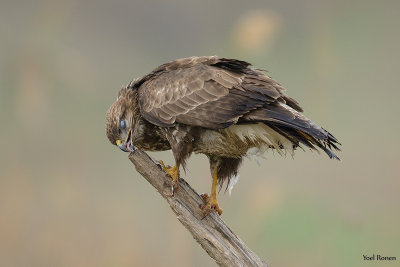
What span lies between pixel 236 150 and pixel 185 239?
4.89ft

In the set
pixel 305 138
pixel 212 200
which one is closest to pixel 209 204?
pixel 212 200

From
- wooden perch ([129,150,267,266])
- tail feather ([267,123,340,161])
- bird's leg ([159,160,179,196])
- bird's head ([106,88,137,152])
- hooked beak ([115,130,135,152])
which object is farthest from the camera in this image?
bird's head ([106,88,137,152])

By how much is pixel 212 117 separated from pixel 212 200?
1.03 meters

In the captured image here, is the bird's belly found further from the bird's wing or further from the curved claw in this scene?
the curved claw

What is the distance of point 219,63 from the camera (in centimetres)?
675

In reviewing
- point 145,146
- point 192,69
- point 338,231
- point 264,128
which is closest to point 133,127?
point 145,146

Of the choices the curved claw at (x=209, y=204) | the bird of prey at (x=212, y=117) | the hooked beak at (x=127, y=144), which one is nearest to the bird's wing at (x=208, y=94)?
the bird of prey at (x=212, y=117)

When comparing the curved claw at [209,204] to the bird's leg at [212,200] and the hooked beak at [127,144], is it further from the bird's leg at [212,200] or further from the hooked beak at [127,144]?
the hooked beak at [127,144]

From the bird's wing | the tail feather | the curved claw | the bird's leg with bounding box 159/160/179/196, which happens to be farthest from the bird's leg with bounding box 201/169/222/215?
the tail feather

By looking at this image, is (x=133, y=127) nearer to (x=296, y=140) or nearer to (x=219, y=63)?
(x=219, y=63)

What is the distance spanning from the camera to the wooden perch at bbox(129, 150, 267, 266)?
619 centimetres

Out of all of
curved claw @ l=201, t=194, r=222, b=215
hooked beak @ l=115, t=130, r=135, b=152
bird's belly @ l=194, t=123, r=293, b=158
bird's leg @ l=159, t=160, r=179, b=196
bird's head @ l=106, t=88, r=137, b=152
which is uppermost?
bird's head @ l=106, t=88, r=137, b=152

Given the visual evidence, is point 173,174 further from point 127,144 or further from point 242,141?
point 242,141

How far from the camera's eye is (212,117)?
20.5ft
